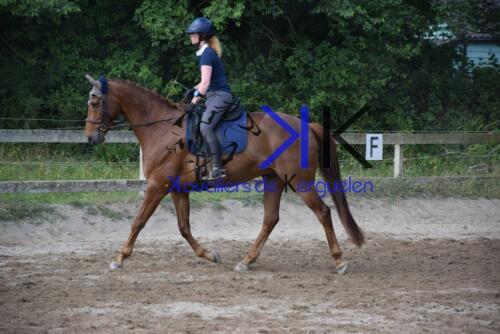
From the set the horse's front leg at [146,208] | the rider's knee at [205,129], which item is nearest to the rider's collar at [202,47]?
the rider's knee at [205,129]

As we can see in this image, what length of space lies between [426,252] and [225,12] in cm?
783

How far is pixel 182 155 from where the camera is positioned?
8867mm

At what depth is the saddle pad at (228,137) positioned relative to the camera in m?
8.84

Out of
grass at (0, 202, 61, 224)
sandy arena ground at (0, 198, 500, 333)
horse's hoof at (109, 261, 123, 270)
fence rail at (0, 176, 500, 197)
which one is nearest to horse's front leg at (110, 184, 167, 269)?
horse's hoof at (109, 261, 123, 270)

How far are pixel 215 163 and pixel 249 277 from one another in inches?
60.9

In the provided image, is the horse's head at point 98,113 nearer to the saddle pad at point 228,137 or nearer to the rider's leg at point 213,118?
the saddle pad at point 228,137

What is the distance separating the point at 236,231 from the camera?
11.8 metres

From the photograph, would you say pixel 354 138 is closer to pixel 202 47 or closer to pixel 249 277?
pixel 202 47

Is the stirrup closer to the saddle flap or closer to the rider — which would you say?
the rider

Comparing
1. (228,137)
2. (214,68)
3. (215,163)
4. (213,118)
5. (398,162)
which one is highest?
(214,68)

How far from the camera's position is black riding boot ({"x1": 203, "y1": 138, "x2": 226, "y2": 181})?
871 centimetres

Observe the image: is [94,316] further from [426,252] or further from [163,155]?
[426,252]

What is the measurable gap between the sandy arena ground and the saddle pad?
1555 millimetres

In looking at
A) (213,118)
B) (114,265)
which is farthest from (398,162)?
(114,265)
